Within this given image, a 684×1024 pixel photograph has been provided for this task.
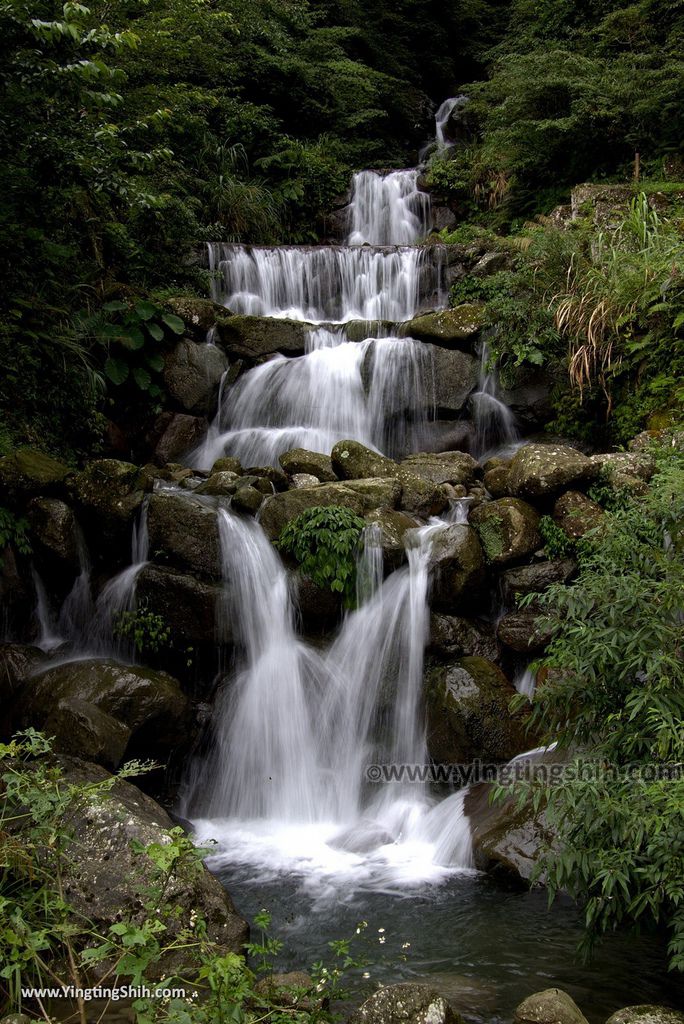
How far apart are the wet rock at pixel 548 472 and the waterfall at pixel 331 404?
3109mm

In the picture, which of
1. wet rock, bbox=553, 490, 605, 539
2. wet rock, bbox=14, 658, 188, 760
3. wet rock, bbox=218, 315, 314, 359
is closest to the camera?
wet rock, bbox=14, 658, 188, 760

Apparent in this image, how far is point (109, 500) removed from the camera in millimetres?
7371

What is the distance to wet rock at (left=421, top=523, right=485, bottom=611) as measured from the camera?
6859mm

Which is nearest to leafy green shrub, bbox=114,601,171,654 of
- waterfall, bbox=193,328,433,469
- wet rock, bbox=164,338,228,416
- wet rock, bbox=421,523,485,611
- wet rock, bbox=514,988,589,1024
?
wet rock, bbox=421,523,485,611

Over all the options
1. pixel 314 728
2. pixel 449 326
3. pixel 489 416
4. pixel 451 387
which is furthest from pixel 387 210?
pixel 314 728

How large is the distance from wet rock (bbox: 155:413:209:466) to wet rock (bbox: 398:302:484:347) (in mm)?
3304

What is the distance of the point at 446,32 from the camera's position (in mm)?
21656

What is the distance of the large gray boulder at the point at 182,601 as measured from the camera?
7.00 m

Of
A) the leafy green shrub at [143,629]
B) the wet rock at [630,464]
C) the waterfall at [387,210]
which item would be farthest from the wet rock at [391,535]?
the waterfall at [387,210]

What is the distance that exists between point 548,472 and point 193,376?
5.72 m

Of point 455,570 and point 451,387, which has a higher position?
point 451,387

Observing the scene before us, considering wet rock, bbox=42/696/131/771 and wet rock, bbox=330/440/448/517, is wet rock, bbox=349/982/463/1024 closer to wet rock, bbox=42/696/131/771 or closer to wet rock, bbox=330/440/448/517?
wet rock, bbox=42/696/131/771

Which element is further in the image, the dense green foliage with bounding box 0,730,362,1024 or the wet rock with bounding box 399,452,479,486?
the wet rock with bounding box 399,452,479,486

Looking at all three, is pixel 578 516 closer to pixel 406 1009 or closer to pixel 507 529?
pixel 507 529
